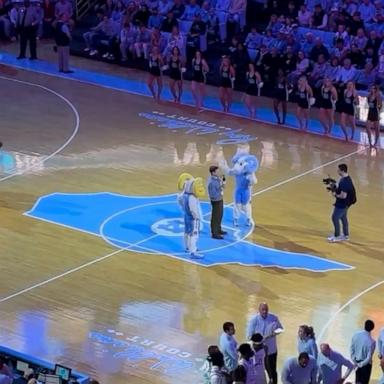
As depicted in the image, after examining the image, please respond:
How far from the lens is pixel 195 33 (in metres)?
37.2

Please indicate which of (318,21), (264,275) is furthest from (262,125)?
(264,275)

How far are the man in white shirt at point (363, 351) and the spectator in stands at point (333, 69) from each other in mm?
16289

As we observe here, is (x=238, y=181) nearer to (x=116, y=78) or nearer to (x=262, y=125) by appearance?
(x=262, y=125)

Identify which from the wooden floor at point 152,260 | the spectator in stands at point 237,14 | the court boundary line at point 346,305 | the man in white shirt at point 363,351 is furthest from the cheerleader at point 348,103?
the man in white shirt at point 363,351

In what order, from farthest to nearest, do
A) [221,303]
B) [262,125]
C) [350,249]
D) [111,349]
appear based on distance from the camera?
[262,125], [350,249], [221,303], [111,349]

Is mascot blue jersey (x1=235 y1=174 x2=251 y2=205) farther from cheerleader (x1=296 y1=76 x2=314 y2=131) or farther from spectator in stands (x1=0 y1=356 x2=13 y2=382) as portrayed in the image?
spectator in stands (x1=0 y1=356 x2=13 y2=382)

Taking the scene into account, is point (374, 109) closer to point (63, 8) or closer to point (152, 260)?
point (152, 260)

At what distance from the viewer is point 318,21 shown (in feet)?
118

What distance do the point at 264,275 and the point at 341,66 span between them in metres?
11.9

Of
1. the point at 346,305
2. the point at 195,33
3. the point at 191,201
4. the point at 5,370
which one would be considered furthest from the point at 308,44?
the point at 5,370

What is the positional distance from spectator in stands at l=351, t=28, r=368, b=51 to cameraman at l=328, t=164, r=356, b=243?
422 inches

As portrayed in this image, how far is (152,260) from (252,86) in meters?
10.2

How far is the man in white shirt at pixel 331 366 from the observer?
16.5 meters

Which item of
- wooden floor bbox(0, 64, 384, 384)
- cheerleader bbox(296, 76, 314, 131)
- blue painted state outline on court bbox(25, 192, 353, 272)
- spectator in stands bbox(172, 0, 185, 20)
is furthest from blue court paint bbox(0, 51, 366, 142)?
blue painted state outline on court bbox(25, 192, 353, 272)
